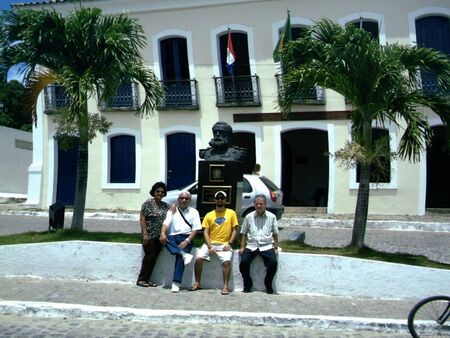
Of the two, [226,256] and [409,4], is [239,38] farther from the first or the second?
[226,256]

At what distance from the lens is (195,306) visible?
6.95 m

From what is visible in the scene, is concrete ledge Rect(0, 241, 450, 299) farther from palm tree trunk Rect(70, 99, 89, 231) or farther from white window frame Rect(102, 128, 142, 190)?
white window frame Rect(102, 128, 142, 190)

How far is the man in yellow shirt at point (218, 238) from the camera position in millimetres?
7777

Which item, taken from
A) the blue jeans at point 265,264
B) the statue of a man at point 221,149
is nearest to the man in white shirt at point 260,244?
the blue jeans at point 265,264

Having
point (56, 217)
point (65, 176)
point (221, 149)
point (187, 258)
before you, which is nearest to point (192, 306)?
point (187, 258)

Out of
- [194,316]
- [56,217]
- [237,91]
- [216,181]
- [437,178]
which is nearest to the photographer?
[194,316]

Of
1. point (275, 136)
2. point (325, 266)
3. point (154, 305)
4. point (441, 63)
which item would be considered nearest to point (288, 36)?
point (275, 136)

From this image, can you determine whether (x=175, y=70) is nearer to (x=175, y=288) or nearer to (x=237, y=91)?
(x=237, y=91)

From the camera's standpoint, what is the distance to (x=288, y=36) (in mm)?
15438

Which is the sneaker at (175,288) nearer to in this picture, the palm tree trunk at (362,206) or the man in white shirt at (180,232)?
the man in white shirt at (180,232)

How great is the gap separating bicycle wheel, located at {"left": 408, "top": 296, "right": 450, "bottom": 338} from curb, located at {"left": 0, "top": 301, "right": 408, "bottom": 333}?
471 millimetres

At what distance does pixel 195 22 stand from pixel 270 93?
3.50 meters

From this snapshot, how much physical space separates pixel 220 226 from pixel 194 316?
1.72 metres

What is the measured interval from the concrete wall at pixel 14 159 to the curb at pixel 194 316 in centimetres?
1818
